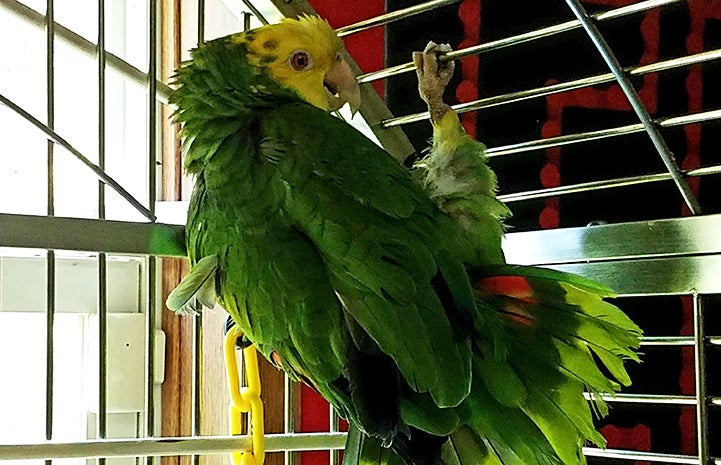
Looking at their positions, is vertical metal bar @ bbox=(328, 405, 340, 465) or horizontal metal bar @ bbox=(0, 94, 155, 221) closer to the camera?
horizontal metal bar @ bbox=(0, 94, 155, 221)

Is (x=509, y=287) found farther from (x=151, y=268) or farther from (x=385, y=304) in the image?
(x=151, y=268)

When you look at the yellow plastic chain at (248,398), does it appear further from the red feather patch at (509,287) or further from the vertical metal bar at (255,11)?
the vertical metal bar at (255,11)

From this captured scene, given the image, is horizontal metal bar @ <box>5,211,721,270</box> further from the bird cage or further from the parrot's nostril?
the parrot's nostril

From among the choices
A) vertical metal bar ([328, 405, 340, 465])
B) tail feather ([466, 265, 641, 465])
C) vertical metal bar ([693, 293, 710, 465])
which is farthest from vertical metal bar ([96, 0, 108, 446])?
vertical metal bar ([693, 293, 710, 465])

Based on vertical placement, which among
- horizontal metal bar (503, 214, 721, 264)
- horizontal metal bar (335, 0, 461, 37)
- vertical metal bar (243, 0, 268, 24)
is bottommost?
horizontal metal bar (503, 214, 721, 264)

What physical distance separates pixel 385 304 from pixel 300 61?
27cm

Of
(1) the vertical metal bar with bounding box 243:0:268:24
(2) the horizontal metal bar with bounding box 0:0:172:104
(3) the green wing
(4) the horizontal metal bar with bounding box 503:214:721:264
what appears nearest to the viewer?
(3) the green wing

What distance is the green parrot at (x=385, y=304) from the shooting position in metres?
0.59

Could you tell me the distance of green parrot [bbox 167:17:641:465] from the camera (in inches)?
23.4

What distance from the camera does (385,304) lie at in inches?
23.2

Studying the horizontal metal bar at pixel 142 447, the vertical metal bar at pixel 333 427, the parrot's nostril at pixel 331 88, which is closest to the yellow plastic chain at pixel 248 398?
the horizontal metal bar at pixel 142 447

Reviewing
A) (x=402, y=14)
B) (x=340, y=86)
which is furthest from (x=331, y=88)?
(x=402, y=14)

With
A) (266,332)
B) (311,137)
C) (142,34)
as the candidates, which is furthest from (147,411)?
(142,34)

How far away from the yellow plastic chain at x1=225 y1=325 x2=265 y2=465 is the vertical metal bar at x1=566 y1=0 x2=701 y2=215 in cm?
38
